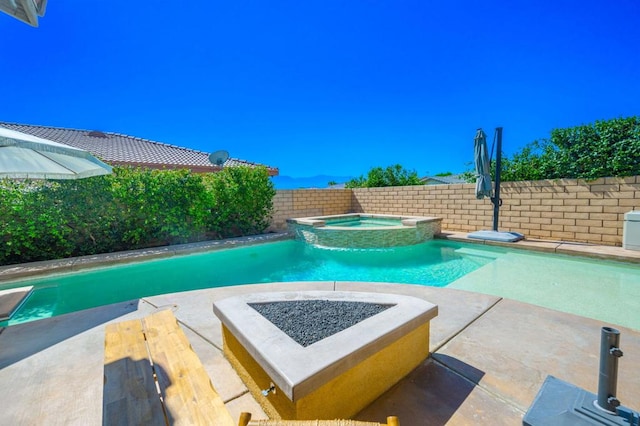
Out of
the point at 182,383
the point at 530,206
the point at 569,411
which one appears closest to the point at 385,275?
the point at 569,411

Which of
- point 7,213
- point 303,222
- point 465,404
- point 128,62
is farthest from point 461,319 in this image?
point 128,62

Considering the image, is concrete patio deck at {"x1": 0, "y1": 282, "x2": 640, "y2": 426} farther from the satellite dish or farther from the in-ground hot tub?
the satellite dish

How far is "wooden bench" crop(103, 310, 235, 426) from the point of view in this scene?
3.69ft

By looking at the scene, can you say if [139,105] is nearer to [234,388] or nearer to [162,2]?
[162,2]

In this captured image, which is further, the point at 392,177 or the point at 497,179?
the point at 392,177

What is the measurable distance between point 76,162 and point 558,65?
61.7 ft

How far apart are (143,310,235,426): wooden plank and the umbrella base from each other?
24.5 ft

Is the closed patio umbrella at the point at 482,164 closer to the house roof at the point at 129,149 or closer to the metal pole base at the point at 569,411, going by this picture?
the metal pole base at the point at 569,411

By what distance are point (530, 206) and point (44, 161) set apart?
10.1 metres

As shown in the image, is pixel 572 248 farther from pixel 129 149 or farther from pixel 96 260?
pixel 129 149

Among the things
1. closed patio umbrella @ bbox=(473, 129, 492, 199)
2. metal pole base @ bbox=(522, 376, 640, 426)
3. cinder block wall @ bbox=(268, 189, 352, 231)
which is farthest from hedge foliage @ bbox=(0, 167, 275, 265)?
metal pole base @ bbox=(522, 376, 640, 426)

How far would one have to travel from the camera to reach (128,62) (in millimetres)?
13016

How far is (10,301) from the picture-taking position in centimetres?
301

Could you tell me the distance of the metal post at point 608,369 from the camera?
116 cm
